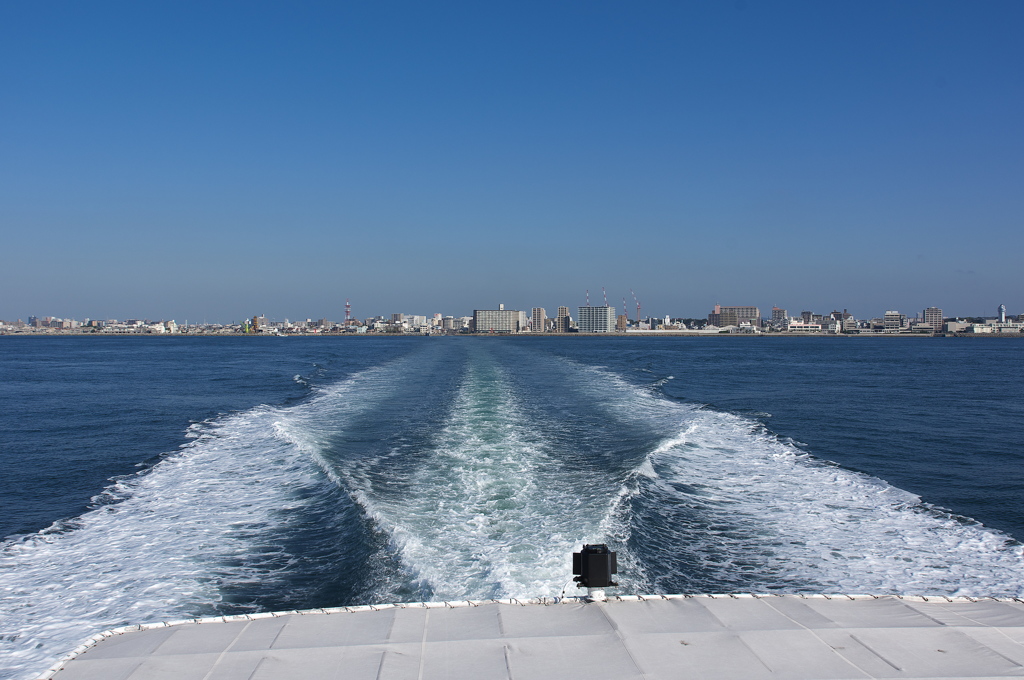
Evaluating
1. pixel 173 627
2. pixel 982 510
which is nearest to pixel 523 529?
pixel 173 627

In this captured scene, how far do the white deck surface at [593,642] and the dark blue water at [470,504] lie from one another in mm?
1885

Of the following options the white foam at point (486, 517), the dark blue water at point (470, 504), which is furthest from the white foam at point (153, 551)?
the white foam at point (486, 517)

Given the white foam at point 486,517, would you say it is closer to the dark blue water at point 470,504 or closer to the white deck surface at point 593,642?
the dark blue water at point 470,504

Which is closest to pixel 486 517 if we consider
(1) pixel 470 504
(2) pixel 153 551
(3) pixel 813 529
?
(1) pixel 470 504

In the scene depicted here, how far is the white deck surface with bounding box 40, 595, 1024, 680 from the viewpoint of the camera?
4672mm

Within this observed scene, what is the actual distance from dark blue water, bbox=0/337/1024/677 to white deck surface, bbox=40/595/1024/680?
1.89 meters

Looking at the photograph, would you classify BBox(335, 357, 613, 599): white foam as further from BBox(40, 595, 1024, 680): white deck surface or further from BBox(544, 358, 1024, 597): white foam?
BBox(40, 595, 1024, 680): white deck surface

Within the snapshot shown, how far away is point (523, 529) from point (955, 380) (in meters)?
42.7

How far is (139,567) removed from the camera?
27.7 ft

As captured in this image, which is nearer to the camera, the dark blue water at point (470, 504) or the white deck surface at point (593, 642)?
the white deck surface at point (593, 642)

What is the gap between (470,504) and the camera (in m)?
11.1

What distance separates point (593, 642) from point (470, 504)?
243 inches

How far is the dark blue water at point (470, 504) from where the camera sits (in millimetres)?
7875

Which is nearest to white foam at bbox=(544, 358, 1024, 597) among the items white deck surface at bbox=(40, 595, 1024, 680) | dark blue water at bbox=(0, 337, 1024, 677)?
dark blue water at bbox=(0, 337, 1024, 677)
